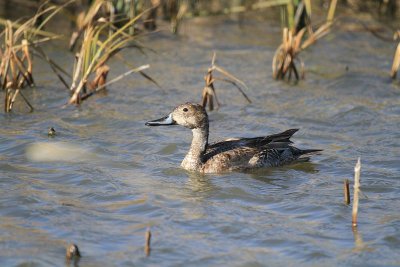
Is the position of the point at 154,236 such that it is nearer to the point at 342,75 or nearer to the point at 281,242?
the point at 281,242

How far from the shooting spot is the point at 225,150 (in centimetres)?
822

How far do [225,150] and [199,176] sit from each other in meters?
0.43

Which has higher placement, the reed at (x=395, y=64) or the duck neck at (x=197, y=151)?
the reed at (x=395, y=64)

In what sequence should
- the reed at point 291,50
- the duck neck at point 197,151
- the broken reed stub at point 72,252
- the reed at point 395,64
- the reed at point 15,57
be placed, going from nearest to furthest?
the broken reed stub at point 72,252, the duck neck at point 197,151, the reed at point 15,57, the reed at point 291,50, the reed at point 395,64

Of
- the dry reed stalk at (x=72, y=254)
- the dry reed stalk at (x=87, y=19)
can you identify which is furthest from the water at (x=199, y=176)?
the dry reed stalk at (x=87, y=19)

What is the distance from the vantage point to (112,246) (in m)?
6.01

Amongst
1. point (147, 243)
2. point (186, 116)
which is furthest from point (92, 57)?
point (147, 243)

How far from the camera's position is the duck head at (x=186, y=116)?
320 inches

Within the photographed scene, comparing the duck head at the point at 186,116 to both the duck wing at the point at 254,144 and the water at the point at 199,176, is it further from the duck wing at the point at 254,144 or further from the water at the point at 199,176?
the water at the point at 199,176

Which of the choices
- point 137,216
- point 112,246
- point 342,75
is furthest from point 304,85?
point 112,246

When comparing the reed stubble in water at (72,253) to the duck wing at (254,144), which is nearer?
the reed stubble in water at (72,253)

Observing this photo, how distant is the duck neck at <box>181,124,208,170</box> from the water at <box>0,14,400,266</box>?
154 millimetres

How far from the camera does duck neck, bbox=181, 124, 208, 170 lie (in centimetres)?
809

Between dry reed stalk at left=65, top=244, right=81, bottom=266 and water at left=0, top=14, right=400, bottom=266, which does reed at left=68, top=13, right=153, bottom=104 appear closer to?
water at left=0, top=14, right=400, bottom=266
